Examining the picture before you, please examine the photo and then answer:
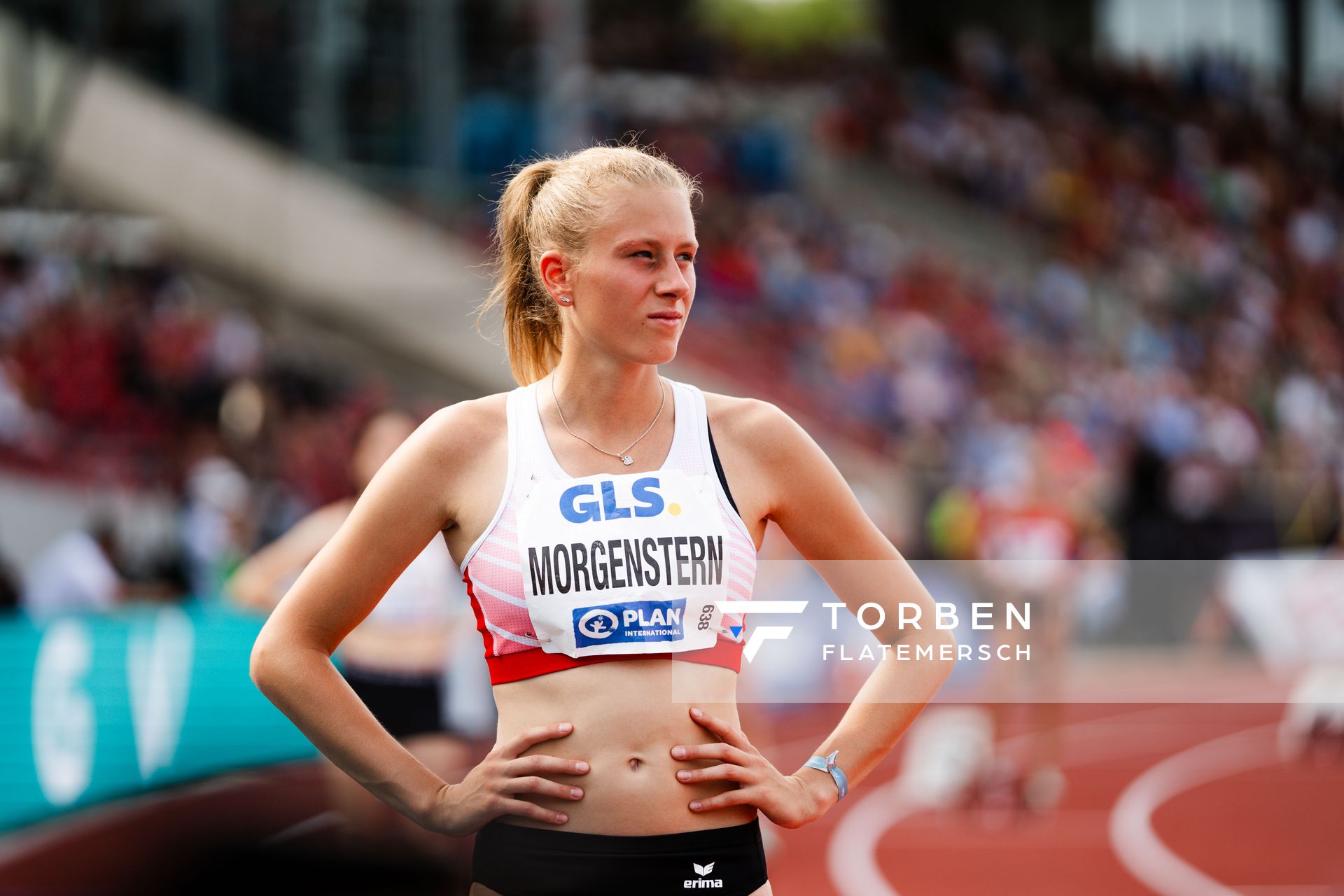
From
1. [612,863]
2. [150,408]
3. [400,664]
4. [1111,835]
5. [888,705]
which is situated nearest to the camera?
[612,863]

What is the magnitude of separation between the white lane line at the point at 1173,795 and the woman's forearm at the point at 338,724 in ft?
17.3

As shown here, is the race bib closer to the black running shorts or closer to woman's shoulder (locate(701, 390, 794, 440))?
woman's shoulder (locate(701, 390, 794, 440))

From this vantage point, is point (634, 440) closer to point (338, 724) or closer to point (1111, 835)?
point (338, 724)

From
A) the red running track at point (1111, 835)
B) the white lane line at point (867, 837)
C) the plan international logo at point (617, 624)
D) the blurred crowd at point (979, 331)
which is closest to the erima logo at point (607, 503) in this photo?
the plan international logo at point (617, 624)

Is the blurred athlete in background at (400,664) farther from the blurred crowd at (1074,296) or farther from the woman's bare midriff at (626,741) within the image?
the blurred crowd at (1074,296)

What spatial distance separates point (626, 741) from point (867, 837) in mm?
5709

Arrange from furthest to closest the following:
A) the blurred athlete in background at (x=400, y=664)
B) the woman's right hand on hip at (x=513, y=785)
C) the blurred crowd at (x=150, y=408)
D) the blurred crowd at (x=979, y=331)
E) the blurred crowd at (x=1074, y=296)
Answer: the blurred crowd at (x=1074, y=296)
the blurred crowd at (x=979, y=331)
the blurred crowd at (x=150, y=408)
the blurred athlete in background at (x=400, y=664)
the woman's right hand on hip at (x=513, y=785)

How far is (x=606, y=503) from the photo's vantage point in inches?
88.7

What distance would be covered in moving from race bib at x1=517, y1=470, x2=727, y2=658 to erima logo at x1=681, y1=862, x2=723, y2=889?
31 centimetres

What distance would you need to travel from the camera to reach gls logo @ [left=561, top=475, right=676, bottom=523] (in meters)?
2.24

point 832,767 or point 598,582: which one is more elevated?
point 598,582

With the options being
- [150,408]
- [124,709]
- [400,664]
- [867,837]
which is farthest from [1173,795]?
[150,408]

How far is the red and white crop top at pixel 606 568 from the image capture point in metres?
2.20

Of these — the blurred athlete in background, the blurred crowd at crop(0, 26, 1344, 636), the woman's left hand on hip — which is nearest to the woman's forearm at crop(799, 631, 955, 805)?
the woman's left hand on hip
